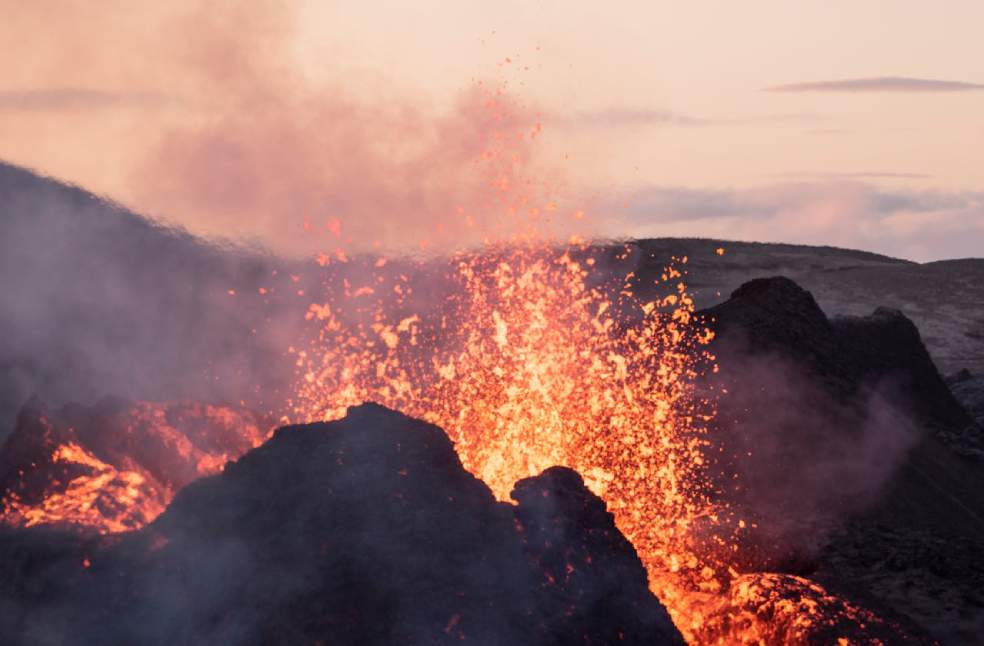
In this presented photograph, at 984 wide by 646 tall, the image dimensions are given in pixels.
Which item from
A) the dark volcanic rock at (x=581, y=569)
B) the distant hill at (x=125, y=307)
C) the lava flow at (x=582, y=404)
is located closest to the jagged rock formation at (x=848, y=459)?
the lava flow at (x=582, y=404)

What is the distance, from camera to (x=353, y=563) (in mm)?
6441

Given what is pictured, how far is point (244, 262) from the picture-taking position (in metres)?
13.6

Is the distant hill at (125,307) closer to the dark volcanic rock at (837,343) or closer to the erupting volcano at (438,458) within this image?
the erupting volcano at (438,458)

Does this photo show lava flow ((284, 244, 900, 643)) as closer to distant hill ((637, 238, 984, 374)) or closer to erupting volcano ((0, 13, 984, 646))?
erupting volcano ((0, 13, 984, 646))

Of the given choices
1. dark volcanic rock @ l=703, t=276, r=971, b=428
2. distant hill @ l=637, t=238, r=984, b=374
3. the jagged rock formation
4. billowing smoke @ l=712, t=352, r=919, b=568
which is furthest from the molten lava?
distant hill @ l=637, t=238, r=984, b=374

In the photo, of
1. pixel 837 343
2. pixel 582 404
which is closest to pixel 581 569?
pixel 582 404

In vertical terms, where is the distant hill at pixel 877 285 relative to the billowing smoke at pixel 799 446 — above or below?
above

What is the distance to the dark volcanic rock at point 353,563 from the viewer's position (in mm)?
6285

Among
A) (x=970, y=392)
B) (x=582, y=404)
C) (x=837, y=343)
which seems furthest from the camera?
(x=970, y=392)

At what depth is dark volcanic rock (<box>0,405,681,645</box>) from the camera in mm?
6285

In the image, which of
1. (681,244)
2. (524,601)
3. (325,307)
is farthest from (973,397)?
(681,244)

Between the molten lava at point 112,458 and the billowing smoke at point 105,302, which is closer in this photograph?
the molten lava at point 112,458

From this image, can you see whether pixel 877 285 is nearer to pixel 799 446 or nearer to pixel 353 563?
pixel 799 446

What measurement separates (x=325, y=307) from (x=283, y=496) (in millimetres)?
9929
